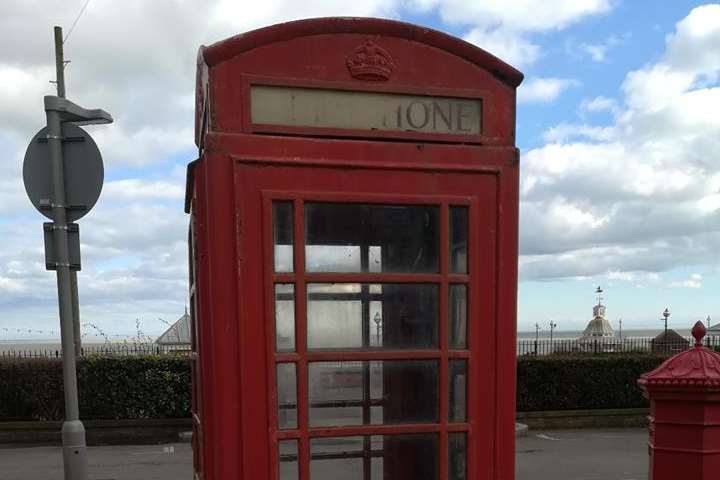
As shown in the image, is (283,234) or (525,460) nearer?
(283,234)

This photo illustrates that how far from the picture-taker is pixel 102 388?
30.4 feet

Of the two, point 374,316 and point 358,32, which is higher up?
point 358,32

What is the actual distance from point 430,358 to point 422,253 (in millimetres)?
362

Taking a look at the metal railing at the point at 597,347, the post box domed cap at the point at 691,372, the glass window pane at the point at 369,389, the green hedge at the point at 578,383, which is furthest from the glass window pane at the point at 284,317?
the metal railing at the point at 597,347

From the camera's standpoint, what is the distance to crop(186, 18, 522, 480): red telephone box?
6.29 feet

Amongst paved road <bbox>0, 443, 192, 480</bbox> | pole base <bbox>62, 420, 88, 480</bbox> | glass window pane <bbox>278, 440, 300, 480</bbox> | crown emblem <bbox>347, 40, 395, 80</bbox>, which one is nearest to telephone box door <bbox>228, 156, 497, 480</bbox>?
glass window pane <bbox>278, 440, 300, 480</bbox>

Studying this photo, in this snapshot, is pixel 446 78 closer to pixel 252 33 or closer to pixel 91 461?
pixel 252 33

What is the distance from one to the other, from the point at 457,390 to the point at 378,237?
23.8 inches

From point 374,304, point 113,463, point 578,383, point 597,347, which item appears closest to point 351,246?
point 374,304

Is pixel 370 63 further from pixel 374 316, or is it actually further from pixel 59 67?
pixel 59 67

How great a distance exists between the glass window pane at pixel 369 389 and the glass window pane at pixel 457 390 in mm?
53

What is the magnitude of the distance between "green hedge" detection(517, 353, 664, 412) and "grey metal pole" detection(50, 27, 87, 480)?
8.06 meters

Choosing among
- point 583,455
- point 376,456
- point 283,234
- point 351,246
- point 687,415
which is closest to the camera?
point 283,234

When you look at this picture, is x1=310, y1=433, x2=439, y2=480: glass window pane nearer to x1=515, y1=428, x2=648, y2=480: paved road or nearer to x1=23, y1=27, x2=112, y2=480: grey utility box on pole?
x1=23, y1=27, x2=112, y2=480: grey utility box on pole
